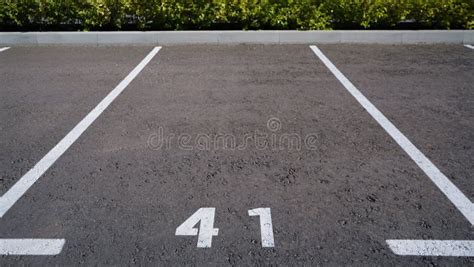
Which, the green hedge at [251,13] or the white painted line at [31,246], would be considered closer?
the white painted line at [31,246]

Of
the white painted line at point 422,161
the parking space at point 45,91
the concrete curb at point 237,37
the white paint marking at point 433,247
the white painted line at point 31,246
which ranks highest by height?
the concrete curb at point 237,37

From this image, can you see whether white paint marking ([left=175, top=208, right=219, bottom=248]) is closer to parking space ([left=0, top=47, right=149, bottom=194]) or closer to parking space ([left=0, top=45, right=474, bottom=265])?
parking space ([left=0, top=45, right=474, bottom=265])

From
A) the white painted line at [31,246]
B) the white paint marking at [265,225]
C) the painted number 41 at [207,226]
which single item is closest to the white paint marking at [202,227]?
the painted number 41 at [207,226]

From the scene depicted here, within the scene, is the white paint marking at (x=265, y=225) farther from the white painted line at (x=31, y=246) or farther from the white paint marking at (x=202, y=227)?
the white painted line at (x=31, y=246)

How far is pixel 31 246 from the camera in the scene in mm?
2535

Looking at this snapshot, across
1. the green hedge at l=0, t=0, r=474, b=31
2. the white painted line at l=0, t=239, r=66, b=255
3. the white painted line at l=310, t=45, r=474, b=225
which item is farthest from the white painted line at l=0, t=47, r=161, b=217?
the green hedge at l=0, t=0, r=474, b=31

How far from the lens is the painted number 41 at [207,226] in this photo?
2568 mm

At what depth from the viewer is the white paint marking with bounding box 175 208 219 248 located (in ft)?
8.46

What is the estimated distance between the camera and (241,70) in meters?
6.61

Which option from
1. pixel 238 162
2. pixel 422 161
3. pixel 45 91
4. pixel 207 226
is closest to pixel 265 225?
pixel 207 226

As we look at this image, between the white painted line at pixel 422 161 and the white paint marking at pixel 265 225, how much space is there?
1516mm

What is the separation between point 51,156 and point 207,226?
6.62 ft

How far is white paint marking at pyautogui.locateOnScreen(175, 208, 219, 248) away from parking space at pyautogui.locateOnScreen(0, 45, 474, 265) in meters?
0.04

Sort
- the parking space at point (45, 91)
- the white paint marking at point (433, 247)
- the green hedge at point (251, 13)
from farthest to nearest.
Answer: the green hedge at point (251, 13)
the parking space at point (45, 91)
the white paint marking at point (433, 247)
